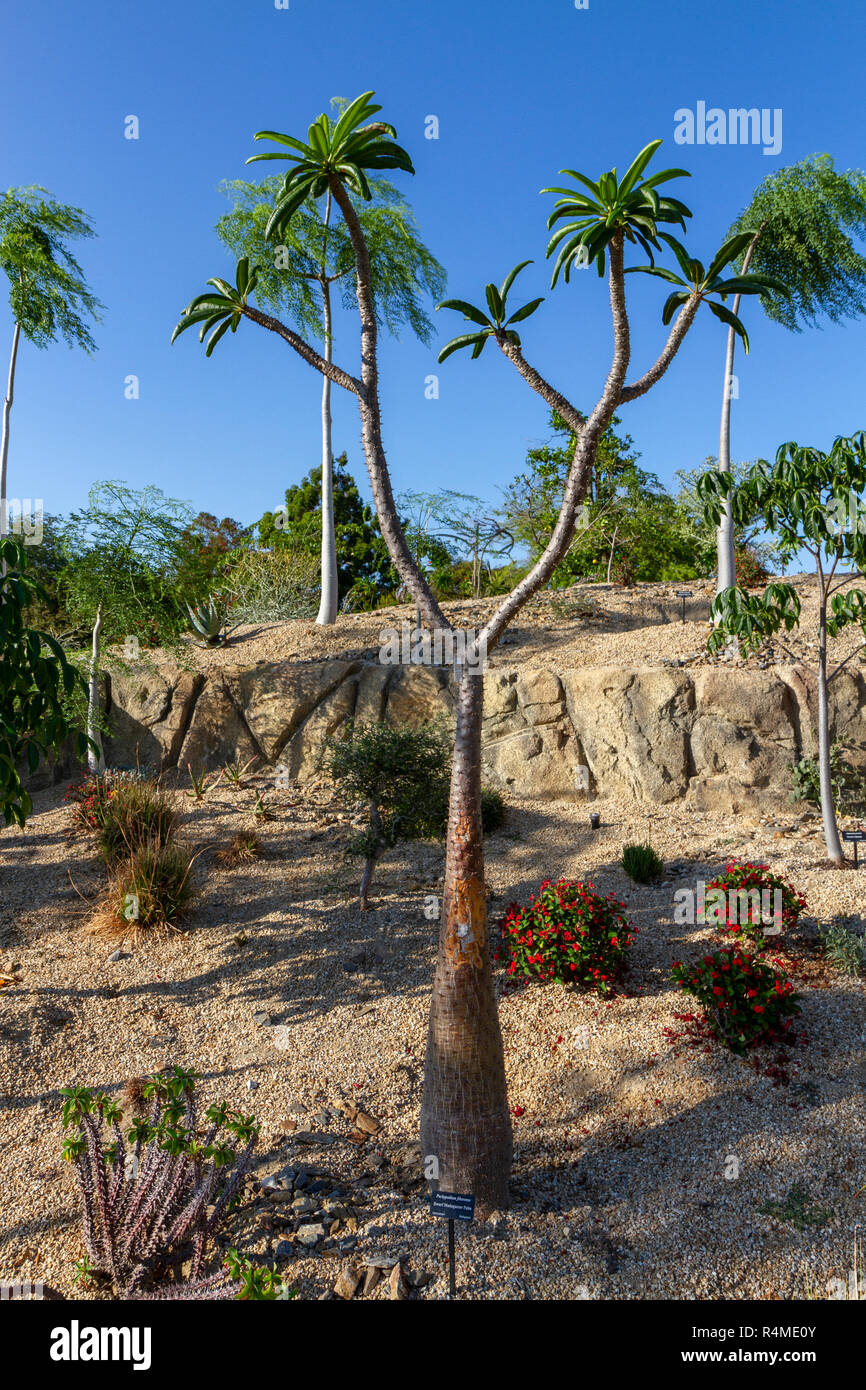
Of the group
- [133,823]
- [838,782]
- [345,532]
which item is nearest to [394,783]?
[133,823]

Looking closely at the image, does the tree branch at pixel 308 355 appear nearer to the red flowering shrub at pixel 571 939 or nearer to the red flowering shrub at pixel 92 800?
the red flowering shrub at pixel 571 939

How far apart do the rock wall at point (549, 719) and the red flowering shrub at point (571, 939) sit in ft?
10.5

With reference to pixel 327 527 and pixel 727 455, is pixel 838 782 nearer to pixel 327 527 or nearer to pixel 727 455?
pixel 727 455

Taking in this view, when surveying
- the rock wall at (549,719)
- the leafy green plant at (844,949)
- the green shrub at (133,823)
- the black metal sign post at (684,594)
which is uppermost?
the black metal sign post at (684,594)

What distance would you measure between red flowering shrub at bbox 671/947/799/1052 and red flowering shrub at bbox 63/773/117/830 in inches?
281

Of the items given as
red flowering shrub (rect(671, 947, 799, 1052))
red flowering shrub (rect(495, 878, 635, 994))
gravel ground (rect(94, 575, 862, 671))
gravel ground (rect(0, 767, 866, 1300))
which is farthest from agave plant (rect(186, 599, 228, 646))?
red flowering shrub (rect(671, 947, 799, 1052))

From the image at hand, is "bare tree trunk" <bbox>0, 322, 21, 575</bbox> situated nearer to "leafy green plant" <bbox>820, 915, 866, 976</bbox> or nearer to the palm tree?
the palm tree

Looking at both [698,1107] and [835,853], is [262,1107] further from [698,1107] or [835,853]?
[835,853]

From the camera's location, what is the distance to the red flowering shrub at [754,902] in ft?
22.7

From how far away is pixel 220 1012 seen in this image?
705cm

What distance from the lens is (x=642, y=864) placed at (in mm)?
8555

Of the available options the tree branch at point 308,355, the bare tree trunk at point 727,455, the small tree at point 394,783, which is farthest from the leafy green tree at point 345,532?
the tree branch at point 308,355

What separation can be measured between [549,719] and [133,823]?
561cm

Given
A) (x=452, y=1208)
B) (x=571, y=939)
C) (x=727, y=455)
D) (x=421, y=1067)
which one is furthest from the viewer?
(x=727, y=455)
